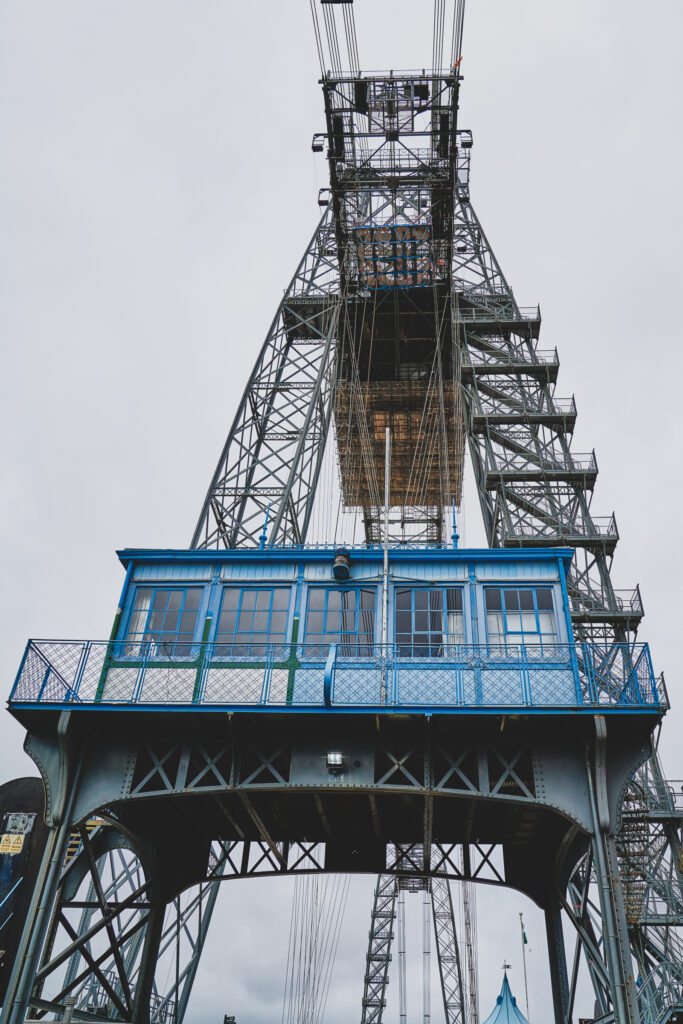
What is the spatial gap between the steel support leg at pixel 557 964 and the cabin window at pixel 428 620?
23.0 ft

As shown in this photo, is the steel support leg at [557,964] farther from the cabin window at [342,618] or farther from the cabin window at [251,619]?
the cabin window at [251,619]

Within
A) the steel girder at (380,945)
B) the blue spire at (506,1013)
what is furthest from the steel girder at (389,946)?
→ the blue spire at (506,1013)

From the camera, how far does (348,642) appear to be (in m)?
18.1

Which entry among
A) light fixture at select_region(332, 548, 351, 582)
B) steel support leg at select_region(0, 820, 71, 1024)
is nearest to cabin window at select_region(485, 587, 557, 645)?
light fixture at select_region(332, 548, 351, 582)

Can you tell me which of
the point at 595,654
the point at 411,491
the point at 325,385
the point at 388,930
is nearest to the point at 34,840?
the point at 595,654

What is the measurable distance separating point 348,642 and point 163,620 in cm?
431

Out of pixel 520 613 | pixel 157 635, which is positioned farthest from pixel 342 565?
pixel 157 635

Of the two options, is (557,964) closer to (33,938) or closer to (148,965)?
(148,965)

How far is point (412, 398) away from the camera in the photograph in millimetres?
38562

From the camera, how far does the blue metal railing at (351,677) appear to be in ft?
53.4

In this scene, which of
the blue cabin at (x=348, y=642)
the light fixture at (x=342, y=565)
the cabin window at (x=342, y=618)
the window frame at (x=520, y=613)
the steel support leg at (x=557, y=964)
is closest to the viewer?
the blue cabin at (x=348, y=642)

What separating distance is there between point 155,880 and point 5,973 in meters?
4.28

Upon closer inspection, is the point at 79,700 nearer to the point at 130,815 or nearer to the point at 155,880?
the point at 130,815

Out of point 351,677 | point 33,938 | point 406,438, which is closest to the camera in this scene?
point 33,938
